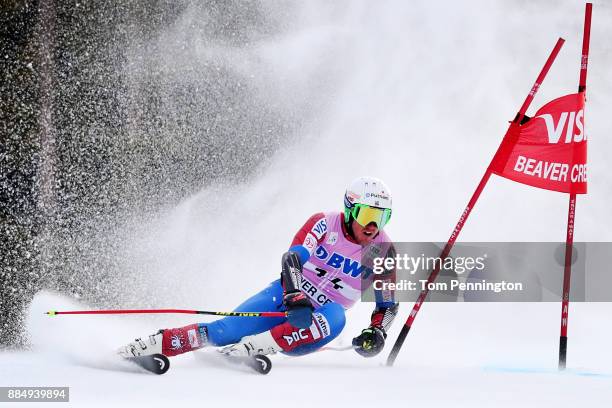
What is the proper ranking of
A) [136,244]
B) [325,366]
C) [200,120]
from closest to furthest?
1. [325,366]
2. [136,244]
3. [200,120]

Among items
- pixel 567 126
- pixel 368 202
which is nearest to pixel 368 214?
pixel 368 202

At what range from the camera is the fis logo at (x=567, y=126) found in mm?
4852

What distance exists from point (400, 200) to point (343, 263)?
435cm

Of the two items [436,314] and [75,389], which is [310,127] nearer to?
[436,314]

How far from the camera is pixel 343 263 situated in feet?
15.2

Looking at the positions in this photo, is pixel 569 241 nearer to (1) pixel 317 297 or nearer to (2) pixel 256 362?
(1) pixel 317 297

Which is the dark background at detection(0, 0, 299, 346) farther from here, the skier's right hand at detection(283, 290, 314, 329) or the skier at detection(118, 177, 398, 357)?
the skier's right hand at detection(283, 290, 314, 329)

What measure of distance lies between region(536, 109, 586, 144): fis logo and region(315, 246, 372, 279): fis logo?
1.55m

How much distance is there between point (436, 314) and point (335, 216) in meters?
3.29

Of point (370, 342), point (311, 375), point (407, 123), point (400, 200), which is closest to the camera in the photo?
point (311, 375)

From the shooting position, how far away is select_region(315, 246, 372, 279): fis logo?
462 centimetres

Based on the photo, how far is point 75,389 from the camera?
315cm

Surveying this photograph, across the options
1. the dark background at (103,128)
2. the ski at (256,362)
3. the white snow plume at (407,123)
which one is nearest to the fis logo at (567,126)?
the ski at (256,362)

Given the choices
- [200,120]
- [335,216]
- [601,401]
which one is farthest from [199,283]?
[601,401]
